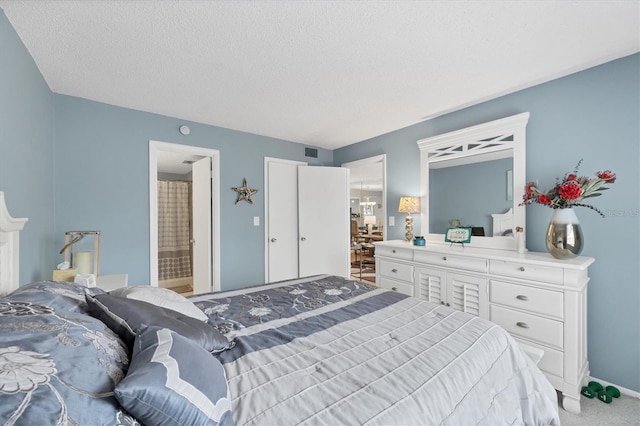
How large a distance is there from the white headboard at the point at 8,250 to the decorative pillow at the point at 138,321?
2.66 feet

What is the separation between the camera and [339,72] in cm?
226

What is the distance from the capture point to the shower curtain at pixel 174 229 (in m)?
5.19

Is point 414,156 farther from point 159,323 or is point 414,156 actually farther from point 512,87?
point 159,323

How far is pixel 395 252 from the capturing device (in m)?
3.20

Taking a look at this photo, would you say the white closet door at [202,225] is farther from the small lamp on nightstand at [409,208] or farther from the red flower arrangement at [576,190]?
the red flower arrangement at [576,190]

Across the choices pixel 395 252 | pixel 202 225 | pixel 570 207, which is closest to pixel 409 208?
pixel 395 252

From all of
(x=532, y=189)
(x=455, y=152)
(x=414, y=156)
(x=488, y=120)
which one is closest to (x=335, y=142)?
(x=414, y=156)

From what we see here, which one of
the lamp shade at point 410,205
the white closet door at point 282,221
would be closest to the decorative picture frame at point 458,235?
the lamp shade at point 410,205

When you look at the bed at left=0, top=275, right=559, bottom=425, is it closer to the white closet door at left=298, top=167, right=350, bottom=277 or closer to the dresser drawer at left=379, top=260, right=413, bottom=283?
the dresser drawer at left=379, top=260, right=413, bottom=283

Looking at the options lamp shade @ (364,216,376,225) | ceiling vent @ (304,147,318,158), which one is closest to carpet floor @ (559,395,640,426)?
ceiling vent @ (304,147,318,158)

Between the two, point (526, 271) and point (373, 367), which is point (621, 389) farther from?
point (373, 367)

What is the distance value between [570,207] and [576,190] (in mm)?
179

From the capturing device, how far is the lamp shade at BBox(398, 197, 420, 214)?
132 inches

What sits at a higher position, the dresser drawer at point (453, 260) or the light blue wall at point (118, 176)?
the light blue wall at point (118, 176)
